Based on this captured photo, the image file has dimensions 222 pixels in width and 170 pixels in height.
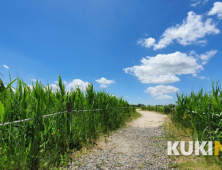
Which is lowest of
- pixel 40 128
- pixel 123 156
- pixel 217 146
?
pixel 123 156

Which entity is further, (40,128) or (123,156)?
(123,156)

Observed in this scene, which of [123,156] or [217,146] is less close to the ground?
[217,146]

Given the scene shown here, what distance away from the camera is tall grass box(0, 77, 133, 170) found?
2.68 meters

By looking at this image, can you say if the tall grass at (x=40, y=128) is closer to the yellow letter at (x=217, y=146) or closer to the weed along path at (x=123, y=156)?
the weed along path at (x=123, y=156)

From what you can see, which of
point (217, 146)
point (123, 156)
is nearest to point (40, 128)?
point (123, 156)

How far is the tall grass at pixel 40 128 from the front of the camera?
8.80ft

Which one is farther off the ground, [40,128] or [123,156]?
[40,128]

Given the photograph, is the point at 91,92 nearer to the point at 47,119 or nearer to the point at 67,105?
the point at 67,105

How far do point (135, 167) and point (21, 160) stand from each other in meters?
2.19

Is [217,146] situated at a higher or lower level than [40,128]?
lower

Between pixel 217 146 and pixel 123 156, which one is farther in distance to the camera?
pixel 123 156

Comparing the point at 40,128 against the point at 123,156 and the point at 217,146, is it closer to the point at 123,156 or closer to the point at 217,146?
the point at 123,156

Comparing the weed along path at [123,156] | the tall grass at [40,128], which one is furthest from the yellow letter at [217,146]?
the tall grass at [40,128]

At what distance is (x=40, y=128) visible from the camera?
10.7 feet
